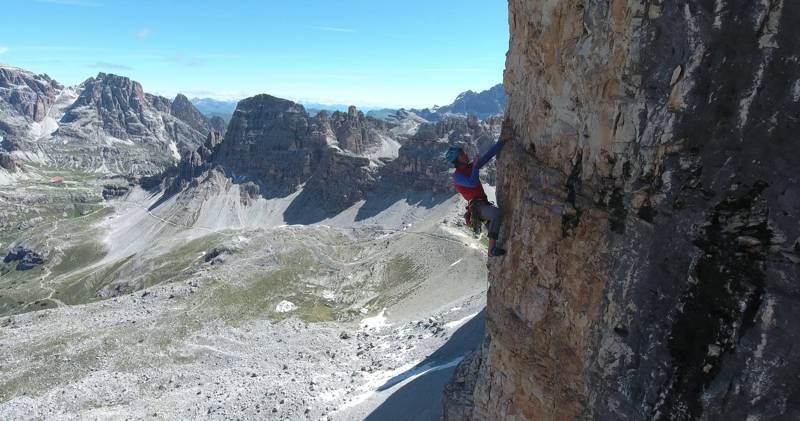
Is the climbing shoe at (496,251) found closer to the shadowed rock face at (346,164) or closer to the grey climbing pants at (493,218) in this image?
the grey climbing pants at (493,218)

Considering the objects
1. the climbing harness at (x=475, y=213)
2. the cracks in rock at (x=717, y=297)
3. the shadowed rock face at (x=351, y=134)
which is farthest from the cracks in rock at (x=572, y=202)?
the shadowed rock face at (x=351, y=134)

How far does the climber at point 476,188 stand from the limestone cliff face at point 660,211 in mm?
1580

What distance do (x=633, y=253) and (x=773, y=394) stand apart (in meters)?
3.50

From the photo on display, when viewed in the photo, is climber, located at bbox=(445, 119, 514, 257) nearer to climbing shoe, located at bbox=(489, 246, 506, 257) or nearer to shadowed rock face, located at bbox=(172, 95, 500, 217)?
climbing shoe, located at bbox=(489, 246, 506, 257)

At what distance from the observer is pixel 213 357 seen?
200 feet

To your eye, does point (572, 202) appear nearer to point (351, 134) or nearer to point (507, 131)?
point (507, 131)

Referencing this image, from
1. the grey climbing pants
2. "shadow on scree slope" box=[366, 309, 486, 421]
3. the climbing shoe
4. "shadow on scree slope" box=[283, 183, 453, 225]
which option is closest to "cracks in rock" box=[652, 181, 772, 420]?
the climbing shoe

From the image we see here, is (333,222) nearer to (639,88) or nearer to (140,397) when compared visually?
(140,397)

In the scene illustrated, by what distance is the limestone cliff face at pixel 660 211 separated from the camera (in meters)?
8.23

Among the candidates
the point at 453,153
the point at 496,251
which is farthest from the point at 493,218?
the point at 453,153

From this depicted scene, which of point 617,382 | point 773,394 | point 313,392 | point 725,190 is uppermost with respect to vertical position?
point 725,190

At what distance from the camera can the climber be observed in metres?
16.2

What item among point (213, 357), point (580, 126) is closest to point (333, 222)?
point (213, 357)

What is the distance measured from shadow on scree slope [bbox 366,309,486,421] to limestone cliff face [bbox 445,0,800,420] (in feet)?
70.2
